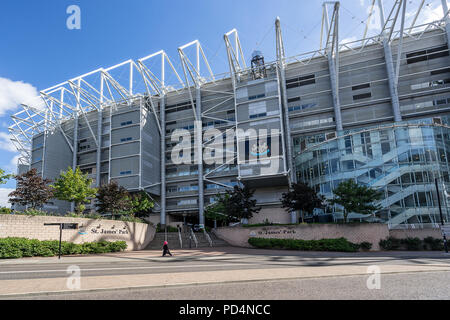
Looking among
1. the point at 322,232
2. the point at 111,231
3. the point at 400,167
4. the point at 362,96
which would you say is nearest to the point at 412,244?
the point at 322,232

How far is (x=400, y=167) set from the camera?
31.9 m

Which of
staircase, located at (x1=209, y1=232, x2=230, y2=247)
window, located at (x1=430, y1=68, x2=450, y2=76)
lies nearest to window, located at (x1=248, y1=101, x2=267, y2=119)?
staircase, located at (x1=209, y1=232, x2=230, y2=247)

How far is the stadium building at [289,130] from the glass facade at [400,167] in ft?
0.35

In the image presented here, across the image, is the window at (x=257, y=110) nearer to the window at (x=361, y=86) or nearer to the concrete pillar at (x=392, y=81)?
the window at (x=361, y=86)

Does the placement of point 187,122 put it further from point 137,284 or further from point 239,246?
point 137,284

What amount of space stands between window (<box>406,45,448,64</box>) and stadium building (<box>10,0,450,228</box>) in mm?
153

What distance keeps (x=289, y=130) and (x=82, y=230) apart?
35268 millimetres

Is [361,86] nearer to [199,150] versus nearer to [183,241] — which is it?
[199,150]

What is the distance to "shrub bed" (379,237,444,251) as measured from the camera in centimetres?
2702

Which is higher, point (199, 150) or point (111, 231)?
point (199, 150)

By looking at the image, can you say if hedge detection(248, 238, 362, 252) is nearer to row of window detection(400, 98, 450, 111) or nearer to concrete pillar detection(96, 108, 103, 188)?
row of window detection(400, 98, 450, 111)

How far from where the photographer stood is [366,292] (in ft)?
26.9

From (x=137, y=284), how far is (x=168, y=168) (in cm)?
5070

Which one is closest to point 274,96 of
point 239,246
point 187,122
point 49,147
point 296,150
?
point 296,150
